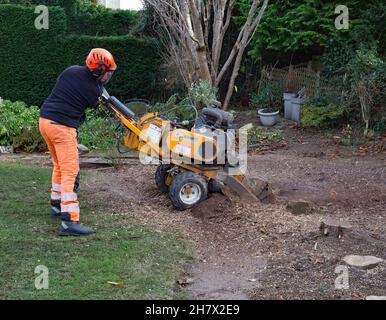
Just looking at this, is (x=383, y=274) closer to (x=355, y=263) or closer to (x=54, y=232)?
(x=355, y=263)

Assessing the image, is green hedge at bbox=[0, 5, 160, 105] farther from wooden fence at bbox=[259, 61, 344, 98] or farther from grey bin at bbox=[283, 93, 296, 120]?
grey bin at bbox=[283, 93, 296, 120]

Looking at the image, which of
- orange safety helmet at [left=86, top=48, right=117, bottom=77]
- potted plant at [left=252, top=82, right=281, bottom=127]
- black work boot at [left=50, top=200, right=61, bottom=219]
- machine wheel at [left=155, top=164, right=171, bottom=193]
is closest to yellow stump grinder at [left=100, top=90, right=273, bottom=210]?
machine wheel at [left=155, top=164, right=171, bottom=193]

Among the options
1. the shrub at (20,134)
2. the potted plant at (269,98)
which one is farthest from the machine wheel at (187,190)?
the potted plant at (269,98)

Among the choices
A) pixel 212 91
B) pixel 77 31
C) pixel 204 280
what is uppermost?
pixel 77 31

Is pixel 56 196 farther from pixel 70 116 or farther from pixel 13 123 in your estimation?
pixel 13 123

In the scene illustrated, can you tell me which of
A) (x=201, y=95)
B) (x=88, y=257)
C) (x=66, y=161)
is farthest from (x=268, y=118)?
(x=88, y=257)

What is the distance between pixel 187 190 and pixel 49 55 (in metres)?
9.94

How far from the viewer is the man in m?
7.09

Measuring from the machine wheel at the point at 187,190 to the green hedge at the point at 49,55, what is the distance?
9.62 metres

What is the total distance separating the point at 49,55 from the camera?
55.3ft

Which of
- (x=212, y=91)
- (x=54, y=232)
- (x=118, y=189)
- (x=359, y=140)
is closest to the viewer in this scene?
(x=54, y=232)

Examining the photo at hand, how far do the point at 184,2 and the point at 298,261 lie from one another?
886 cm

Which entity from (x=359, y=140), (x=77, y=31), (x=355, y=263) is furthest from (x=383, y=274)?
(x=77, y=31)

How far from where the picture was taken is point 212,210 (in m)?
7.86
